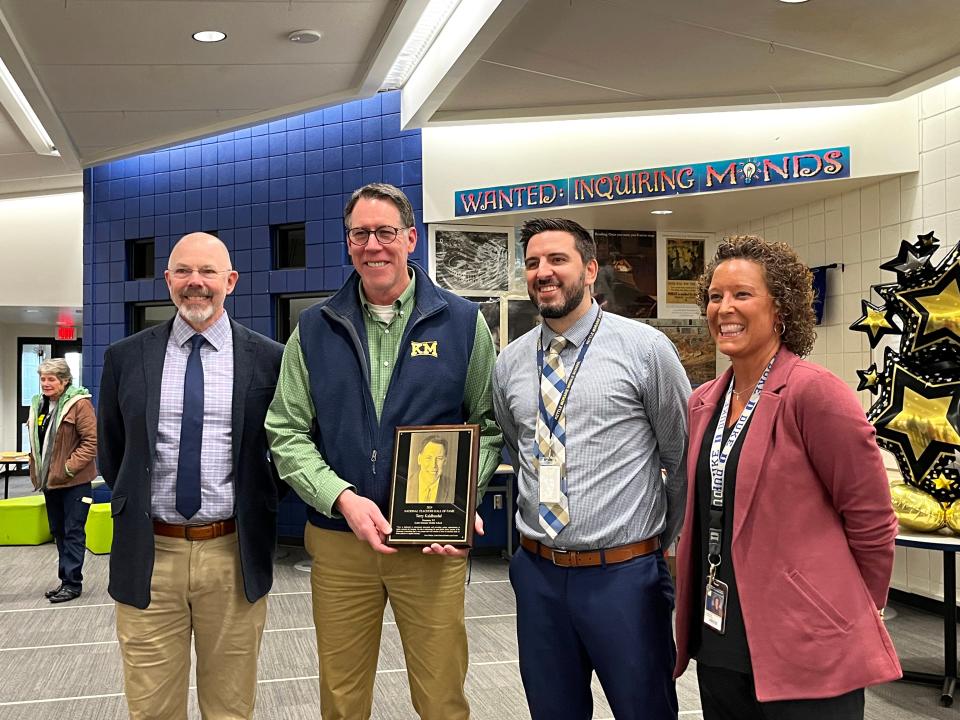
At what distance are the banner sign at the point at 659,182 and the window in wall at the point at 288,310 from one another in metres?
1.78

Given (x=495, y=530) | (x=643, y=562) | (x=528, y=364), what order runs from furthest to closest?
1. (x=495, y=530)
2. (x=528, y=364)
3. (x=643, y=562)

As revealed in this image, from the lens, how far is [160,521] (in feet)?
8.59

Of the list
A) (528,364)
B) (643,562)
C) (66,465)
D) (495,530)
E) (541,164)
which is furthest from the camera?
(495,530)

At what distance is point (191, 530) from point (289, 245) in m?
5.78

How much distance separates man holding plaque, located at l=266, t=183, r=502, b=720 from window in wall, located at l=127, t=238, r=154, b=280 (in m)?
7.01

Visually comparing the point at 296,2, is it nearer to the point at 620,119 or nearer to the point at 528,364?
the point at 620,119

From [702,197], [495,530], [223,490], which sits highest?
[702,197]

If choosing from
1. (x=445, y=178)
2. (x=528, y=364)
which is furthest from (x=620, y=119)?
(x=528, y=364)

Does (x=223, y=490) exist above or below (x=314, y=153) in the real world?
below

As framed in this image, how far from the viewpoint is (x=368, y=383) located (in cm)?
240

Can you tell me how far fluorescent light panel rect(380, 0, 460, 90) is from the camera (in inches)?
212

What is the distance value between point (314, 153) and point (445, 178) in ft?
4.39

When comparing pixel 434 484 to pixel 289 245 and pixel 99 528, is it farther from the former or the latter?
pixel 99 528

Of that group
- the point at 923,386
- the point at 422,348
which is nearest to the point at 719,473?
the point at 422,348
